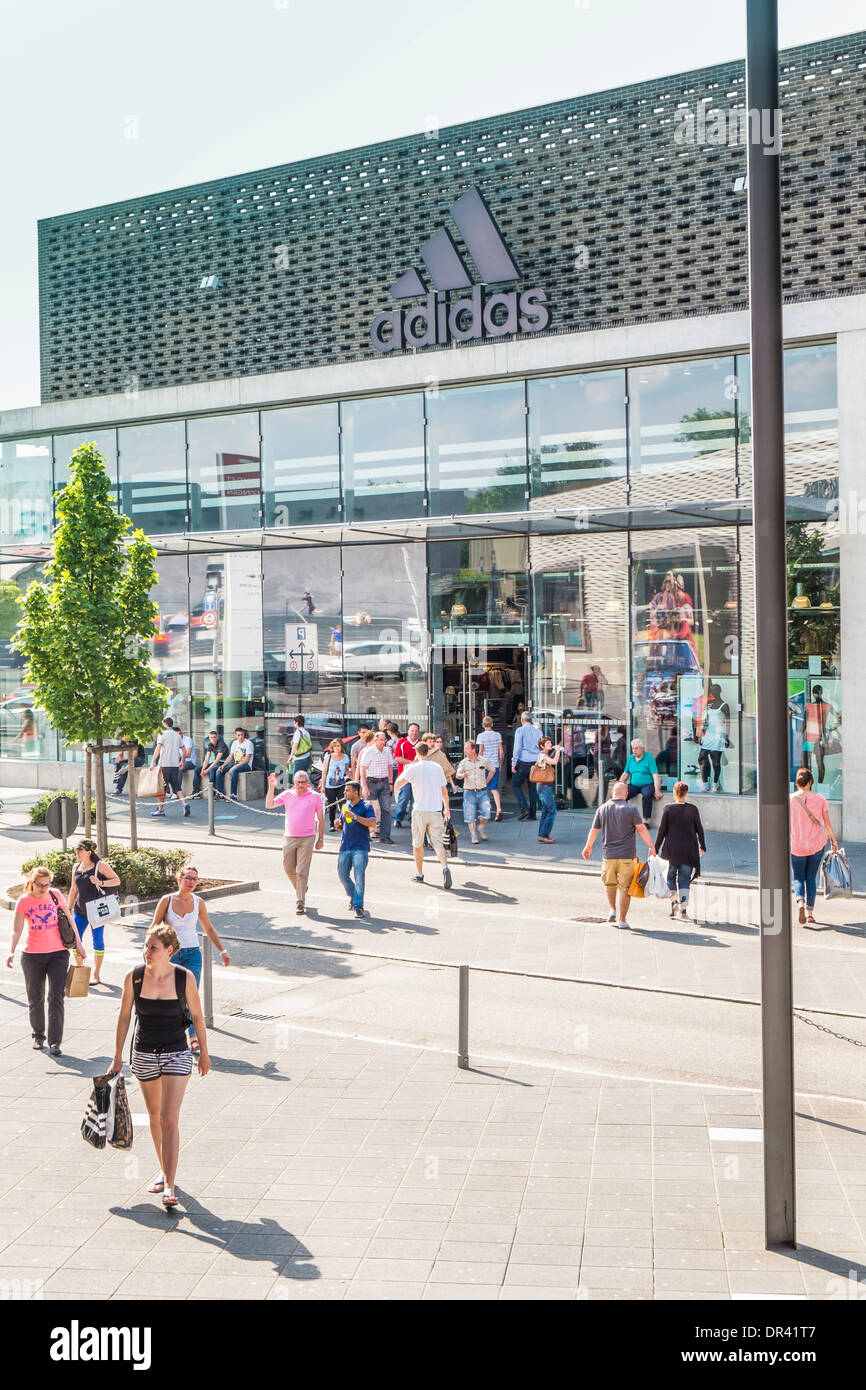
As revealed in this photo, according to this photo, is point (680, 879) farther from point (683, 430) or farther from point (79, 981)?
point (683, 430)

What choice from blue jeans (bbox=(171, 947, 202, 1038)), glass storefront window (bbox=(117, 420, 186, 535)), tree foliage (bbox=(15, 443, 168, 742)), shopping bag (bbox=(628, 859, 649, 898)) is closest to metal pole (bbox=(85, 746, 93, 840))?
tree foliage (bbox=(15, 443, 168, 742))

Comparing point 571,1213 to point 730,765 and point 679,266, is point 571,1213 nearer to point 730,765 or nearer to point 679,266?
point 730,765

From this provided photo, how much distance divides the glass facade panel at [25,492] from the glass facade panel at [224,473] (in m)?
4.62

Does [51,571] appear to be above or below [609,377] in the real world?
below

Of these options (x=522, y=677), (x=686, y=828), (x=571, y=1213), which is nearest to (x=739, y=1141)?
(x=571, y=1213)

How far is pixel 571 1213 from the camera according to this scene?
22.5ft

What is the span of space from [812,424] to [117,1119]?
57.3 ft

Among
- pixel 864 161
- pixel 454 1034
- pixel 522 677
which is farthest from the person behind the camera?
pixel 522 677

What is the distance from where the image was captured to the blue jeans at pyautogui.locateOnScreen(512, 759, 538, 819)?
22.2 metres

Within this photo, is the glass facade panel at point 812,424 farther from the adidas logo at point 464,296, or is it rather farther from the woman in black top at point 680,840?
the woman in black top at point 680,840

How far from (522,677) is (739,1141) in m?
16.4

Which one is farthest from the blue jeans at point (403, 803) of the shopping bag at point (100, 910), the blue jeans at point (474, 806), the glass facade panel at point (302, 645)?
the shopping bag at point (100, 910)

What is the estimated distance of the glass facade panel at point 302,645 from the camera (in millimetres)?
26156

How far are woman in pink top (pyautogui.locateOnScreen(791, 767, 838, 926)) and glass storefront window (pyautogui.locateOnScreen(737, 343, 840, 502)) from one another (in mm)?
7991
